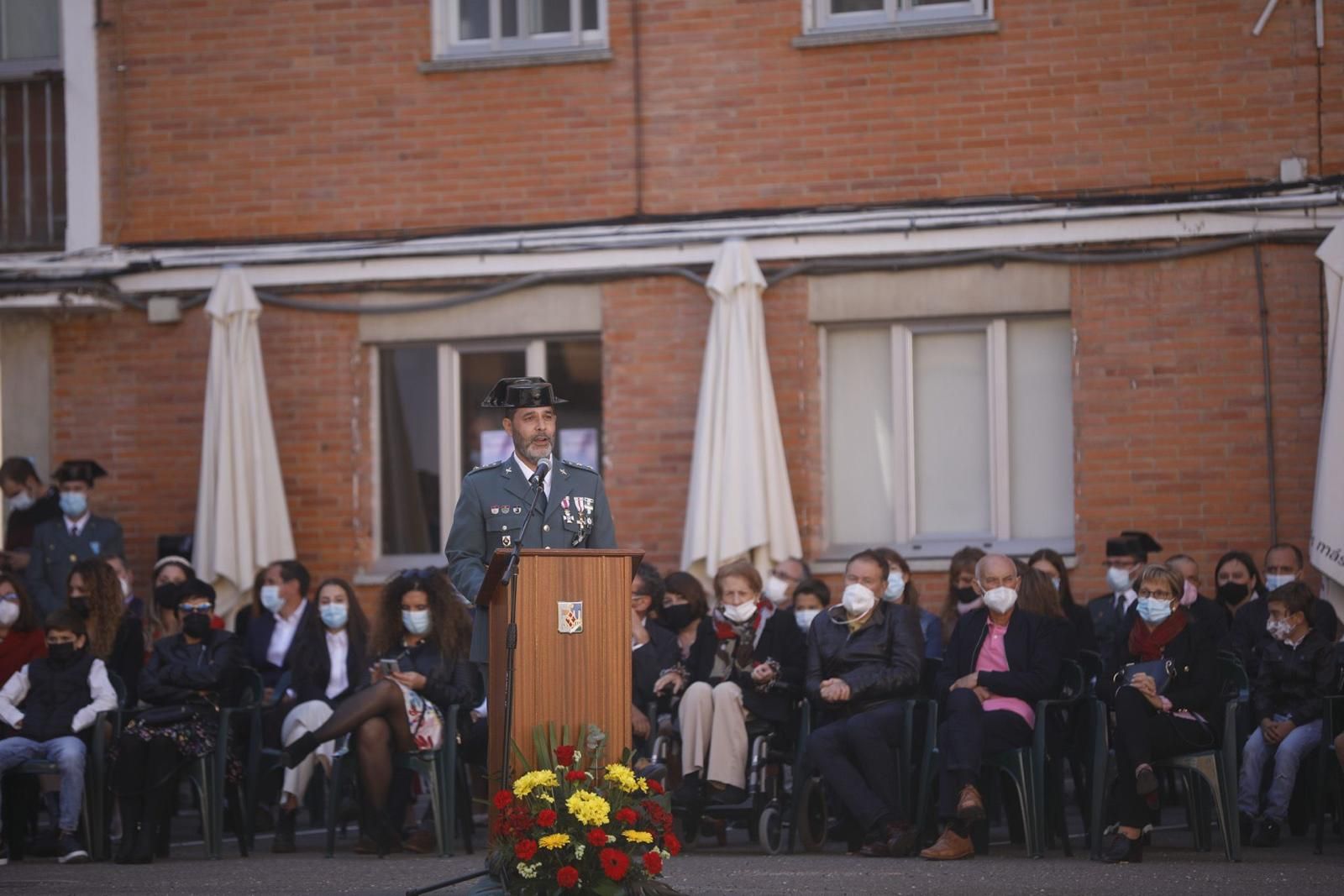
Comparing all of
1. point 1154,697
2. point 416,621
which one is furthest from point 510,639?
point 416,621

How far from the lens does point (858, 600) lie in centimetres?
1229

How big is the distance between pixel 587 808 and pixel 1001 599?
4105mm

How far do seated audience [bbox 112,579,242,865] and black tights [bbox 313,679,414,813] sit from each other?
0.81m

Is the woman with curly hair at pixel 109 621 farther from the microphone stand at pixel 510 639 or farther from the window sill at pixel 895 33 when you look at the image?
the window sill at pixel 895 33

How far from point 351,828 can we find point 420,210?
4847mm

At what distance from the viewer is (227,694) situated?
13.2 m

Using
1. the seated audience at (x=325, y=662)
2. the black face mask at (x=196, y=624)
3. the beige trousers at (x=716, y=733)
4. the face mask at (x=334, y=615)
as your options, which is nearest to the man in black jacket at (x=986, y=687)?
the beige trousers at (x=716, y=733)

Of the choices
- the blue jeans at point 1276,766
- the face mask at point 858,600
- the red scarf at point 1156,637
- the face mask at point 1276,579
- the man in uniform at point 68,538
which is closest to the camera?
the red scarf at point 1156,637

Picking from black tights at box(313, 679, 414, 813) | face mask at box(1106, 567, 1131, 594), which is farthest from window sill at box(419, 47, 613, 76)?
black tights at box(313, 679, 414, 813)

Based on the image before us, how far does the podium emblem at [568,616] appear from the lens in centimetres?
888

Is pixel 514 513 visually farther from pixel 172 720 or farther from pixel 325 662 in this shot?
pixel 325 662

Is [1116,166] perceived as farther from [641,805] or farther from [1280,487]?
[641,805]

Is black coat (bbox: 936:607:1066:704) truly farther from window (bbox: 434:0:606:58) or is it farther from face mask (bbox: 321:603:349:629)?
window (bbox: 434:0:606:58)

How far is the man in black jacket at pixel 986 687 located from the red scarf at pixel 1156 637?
44cm
